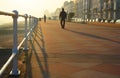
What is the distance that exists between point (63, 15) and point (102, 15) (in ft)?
343

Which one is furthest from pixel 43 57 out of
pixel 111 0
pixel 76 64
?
pixel 111 0

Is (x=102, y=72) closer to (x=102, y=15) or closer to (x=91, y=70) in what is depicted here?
(x=91, y=70)

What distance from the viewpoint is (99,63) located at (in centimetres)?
698

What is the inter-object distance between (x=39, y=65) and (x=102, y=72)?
144cm

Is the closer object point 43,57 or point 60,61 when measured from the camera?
point 60,61

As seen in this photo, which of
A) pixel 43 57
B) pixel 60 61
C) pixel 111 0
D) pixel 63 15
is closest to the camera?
pixel 60 61

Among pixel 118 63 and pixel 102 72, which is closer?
pixel 102 72

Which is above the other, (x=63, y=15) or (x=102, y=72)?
(x=63, y=15)

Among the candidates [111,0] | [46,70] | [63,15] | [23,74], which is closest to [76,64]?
[46,70]

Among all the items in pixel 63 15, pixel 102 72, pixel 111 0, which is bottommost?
pixel 102 72

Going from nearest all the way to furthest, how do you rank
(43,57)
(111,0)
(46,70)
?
1. (46,70)
2. (43,57)
3. (111,0)

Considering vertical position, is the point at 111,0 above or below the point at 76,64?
above

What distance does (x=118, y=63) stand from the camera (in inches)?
276

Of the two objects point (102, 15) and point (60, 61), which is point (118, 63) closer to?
point (60, 61)
